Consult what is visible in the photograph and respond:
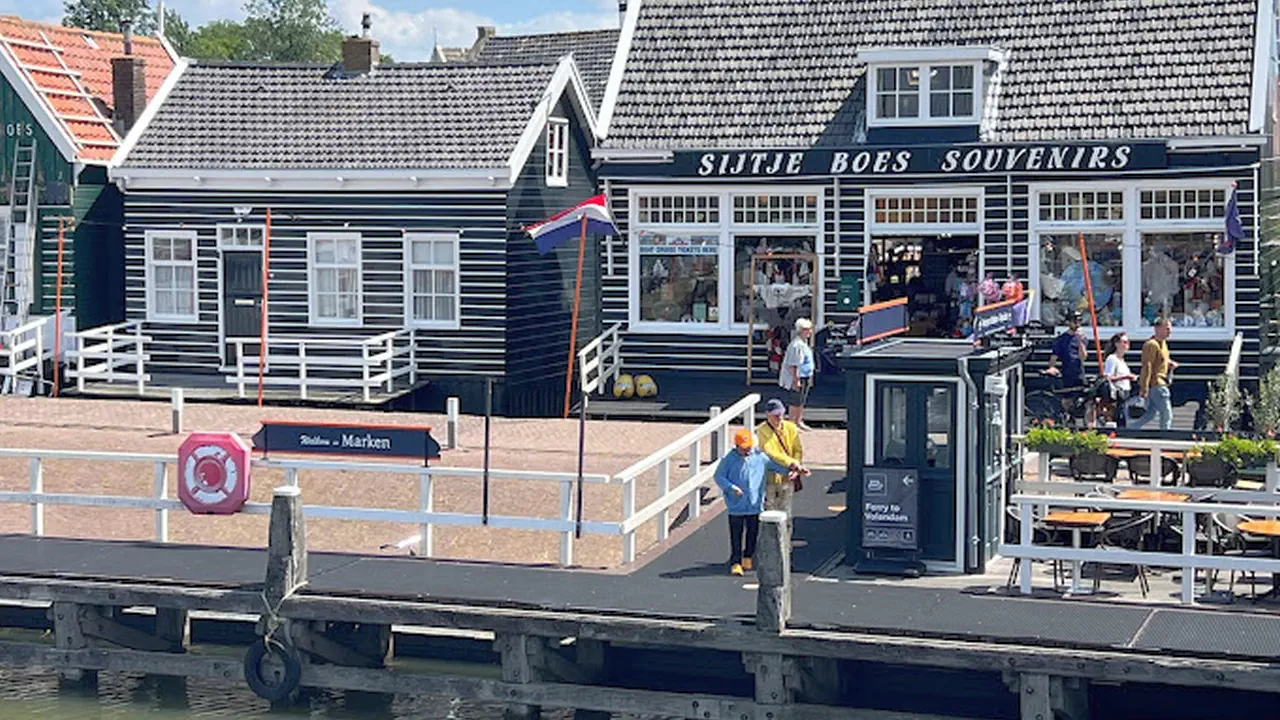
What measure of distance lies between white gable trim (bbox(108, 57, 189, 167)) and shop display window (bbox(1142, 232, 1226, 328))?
15975mm

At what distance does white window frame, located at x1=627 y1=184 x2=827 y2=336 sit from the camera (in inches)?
1277

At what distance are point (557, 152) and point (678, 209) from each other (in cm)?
229

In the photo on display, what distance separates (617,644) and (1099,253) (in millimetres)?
14754

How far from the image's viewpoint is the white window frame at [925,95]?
1238 inches

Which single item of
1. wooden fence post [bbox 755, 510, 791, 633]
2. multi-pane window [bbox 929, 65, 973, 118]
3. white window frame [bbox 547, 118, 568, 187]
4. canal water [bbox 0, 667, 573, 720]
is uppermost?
multi-pane window [bbox 929, 65, 973, 118]

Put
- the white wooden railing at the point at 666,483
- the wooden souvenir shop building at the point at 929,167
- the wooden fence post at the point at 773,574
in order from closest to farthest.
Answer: the wooden fence post at the point at 773,574 → the white wooden railing at the point at 666,483 → the wooden souvenir shop building at the point at 929,167

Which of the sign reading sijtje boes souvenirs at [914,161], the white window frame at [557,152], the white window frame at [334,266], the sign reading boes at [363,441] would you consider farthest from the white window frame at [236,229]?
the sign reading boes at [363,441]

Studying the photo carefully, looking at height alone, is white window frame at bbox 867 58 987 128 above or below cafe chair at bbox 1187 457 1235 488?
above

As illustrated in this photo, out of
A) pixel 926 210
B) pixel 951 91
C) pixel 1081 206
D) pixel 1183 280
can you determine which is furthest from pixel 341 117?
pixel 1183 280

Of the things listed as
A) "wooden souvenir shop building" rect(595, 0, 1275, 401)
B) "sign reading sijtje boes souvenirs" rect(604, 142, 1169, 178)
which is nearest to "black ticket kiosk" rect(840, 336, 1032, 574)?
"sign reading sijtje boes souvenirs" rect(604, 142, 1169, 178)

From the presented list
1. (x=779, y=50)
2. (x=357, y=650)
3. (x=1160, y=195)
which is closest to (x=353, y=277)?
(x=779, y=50)

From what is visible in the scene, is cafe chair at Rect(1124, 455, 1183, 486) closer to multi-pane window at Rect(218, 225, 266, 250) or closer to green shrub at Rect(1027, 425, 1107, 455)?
green shrub at Rect(1027, 425, 1107, 455)

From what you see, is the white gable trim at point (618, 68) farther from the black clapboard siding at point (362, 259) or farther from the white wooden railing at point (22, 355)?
the white wooden railing at point (22, 355)

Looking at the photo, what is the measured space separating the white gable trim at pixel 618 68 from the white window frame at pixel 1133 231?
6.78 metres
